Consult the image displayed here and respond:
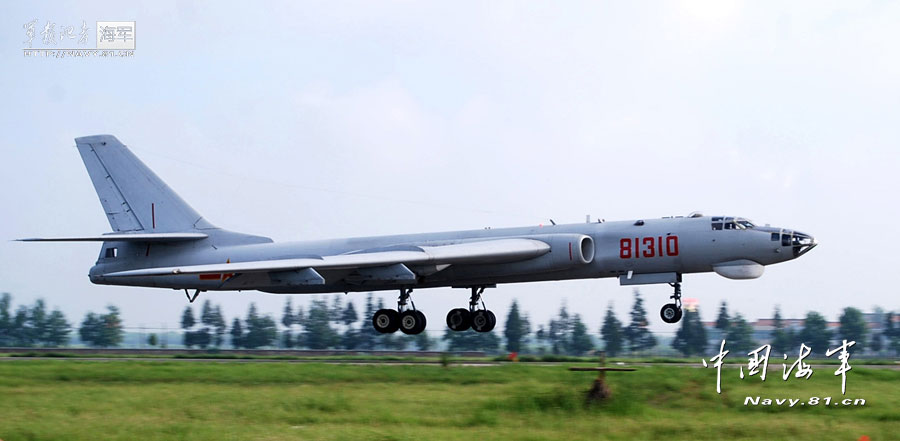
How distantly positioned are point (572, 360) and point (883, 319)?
101 ft

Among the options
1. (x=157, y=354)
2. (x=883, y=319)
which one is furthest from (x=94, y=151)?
(x=883, y=319)

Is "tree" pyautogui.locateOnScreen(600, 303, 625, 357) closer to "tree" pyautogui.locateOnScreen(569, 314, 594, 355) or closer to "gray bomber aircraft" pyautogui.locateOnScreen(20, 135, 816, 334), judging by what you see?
"tree" pyautogui.locateOnScreen(569, 314, 594, 355)

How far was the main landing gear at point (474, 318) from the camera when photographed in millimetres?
28281

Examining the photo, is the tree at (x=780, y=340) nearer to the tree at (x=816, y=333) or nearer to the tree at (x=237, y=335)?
the tree at (x=816, y=333)

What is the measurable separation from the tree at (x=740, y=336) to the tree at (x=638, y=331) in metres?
3.46

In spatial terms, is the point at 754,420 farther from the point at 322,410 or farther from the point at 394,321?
the point at 394,321

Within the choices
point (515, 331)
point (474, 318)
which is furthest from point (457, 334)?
point (474, 318)

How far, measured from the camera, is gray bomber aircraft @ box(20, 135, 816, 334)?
2517cm

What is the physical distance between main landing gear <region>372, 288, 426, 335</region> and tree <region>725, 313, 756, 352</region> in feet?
70.1

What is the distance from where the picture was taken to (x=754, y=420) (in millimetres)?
16922

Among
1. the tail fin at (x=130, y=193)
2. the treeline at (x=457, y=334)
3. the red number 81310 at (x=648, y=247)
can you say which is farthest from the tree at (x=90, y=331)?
the red number 81310 at (x=648, y=247)
